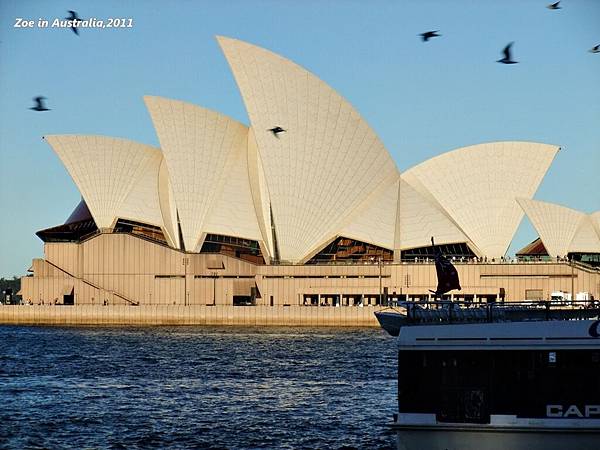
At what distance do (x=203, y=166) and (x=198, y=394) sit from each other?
4835cm

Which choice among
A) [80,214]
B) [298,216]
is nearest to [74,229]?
[80,214]

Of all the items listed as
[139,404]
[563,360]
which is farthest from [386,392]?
[563,360]

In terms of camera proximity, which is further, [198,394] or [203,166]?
[203,166]

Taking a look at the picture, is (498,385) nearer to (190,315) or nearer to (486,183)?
(486,183)

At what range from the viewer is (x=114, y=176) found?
277 feet

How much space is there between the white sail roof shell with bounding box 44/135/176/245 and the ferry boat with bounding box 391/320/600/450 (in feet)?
218

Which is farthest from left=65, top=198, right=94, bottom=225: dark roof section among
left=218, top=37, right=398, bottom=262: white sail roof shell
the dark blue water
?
the dark blue water

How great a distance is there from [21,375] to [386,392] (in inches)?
564

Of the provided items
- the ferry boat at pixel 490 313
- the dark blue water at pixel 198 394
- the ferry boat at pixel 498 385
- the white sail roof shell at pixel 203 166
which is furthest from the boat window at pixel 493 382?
the white sail roof shell at pixel 203 166

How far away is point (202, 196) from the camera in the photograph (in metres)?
83.4

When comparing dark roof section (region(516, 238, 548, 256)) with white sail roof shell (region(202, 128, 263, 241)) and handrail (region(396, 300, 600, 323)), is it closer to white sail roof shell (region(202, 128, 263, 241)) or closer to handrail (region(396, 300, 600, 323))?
white sail roof shell (region(202, 128, 263, 241))

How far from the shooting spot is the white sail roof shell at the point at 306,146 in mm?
76688

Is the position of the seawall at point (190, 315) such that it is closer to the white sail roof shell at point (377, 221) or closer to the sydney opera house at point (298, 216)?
the sydney opera house at point (298, 216)

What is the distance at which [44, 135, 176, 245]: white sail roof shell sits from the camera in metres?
83.8
